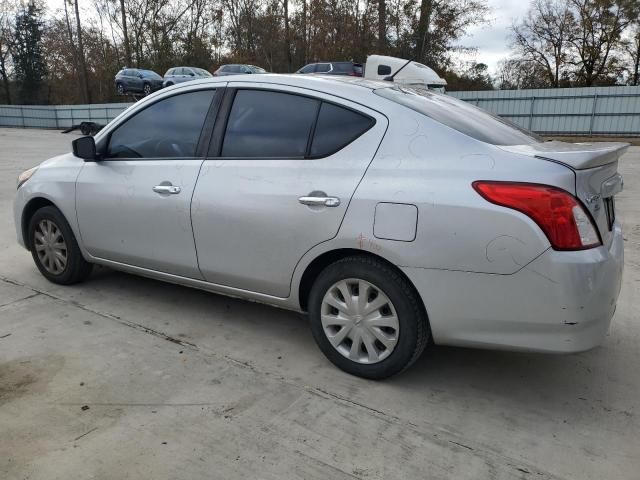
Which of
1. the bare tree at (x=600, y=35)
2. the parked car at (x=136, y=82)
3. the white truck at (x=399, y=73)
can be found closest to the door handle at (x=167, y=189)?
the white truck at (x=399, y=73)

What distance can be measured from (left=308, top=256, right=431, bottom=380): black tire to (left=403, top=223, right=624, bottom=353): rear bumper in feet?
0.27

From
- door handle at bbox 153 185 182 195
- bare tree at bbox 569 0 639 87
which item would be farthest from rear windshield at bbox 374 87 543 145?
bare tree at bbox 569 0 639 87

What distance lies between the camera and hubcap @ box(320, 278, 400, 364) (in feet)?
9.13

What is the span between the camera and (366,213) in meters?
2.70

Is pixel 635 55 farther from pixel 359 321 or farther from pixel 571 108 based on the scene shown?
pixel 359 321

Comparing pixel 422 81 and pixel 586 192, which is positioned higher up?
pixel 422 81

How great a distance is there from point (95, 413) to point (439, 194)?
78.4 inches

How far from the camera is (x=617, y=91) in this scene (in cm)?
2097

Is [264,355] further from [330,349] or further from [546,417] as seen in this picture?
[546,417]

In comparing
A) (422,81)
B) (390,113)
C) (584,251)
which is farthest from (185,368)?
(422,81)

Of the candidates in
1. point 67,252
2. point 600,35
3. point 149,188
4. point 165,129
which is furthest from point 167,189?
point 600,35

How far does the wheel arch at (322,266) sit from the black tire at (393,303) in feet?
0.05

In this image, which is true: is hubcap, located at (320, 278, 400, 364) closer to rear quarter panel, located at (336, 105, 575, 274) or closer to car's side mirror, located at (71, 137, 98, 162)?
rear quarter panel, located at (336, 105, 575, 274)

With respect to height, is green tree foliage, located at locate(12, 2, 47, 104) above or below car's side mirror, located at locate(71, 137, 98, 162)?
above
